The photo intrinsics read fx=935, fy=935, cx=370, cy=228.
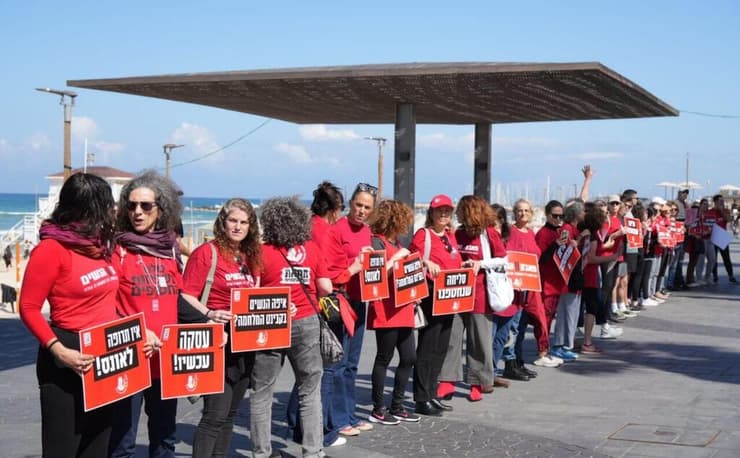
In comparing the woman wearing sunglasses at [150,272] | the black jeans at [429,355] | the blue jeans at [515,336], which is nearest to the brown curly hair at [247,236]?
the woman wearing sunglasses at [150,272]

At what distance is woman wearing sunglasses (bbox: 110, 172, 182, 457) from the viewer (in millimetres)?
4988

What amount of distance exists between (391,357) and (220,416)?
2398mm

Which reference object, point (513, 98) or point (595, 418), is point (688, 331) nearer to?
point (513, 98)

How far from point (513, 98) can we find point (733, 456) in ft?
30.5

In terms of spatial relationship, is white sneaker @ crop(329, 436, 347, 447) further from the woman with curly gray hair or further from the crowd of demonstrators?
the woman with curly gray hair

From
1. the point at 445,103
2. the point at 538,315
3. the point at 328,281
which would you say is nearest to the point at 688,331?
the point at 538,315

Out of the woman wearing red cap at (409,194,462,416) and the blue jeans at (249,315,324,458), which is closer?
the blue jeans at (249,315,324,458)

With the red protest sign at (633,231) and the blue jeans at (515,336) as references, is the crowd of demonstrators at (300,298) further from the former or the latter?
the red protest sign at (633,231)

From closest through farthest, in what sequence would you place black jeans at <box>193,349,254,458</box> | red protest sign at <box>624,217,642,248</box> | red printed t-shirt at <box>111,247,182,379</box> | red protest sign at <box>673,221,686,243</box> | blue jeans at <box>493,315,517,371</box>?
1. red printed t-shirt at <box>111,247,182,379</box>
2. black jeans at <box>193,349,254,458</box>
3. blue jeans at <box>493,315,517,371</box>
4. red protest sign at <box>624,217,642,248</box>
5. red protest sign at <box>673,221,686,243</box>

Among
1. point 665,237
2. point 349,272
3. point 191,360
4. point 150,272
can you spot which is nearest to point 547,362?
point 349,272

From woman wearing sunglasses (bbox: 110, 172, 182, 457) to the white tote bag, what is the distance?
3.87 m

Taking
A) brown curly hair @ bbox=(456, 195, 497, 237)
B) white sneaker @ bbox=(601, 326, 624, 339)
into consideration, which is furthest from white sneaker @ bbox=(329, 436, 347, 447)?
white sneaker @ bbox=(601, 326, 624, 339)

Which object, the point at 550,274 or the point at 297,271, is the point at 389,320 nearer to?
the point at 297,271

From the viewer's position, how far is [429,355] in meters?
8.05
